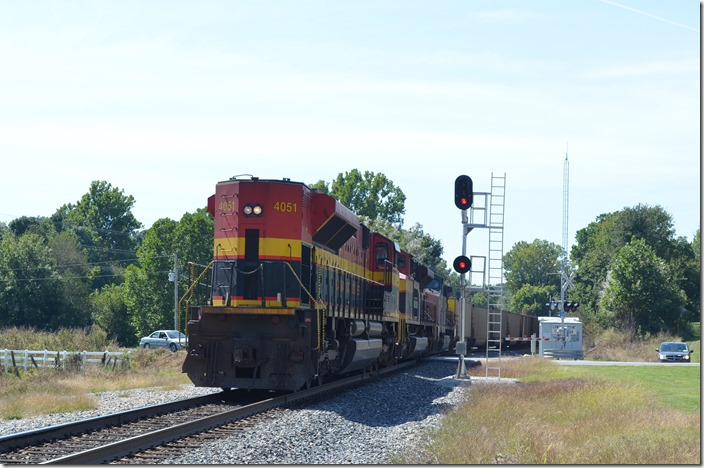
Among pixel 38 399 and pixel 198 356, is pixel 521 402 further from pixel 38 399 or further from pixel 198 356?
pixel 38 399

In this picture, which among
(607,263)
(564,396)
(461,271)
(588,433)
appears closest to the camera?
(588,433)

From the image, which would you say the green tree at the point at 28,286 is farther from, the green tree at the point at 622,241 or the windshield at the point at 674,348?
the windshield at the point at 674,348

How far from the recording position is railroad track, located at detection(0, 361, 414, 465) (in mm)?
10531

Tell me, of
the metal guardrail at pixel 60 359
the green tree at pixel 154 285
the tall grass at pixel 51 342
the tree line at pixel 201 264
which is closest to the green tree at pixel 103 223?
the tree line at pixel 201 264

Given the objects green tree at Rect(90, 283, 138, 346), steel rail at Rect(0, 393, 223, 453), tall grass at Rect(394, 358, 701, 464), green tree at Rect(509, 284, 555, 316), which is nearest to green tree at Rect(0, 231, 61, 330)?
green tree at Rect(90, 283, 138, 346)

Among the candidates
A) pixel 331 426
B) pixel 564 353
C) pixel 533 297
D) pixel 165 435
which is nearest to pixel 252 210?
pixel 331 426

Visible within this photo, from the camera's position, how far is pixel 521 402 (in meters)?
17.2

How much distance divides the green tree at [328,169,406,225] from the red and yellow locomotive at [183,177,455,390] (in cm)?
7118

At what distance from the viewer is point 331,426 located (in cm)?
1398

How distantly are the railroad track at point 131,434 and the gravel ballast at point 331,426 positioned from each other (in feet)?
1.49

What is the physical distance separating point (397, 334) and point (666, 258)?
67.0 metres

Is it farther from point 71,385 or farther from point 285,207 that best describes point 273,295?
point 71,385

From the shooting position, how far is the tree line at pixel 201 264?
70188mm

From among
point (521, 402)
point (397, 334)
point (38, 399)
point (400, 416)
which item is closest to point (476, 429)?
point (400, 416)
